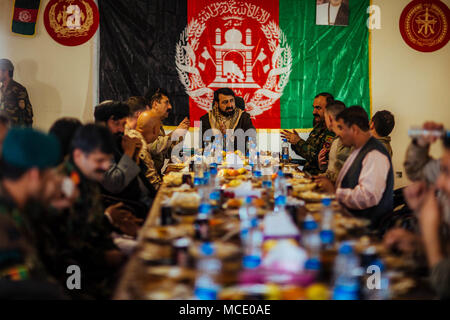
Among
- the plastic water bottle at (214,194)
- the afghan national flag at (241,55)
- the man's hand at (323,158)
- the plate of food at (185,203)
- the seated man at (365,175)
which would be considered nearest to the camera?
the plate of food at (185,203)

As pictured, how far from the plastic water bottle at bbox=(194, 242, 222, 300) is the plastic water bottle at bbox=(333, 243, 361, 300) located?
0.39m

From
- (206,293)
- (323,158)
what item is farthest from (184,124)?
(206,293)

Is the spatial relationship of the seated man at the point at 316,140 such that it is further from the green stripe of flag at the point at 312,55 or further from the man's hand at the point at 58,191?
the man's hand at the point at 58,191

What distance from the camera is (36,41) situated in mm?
6133

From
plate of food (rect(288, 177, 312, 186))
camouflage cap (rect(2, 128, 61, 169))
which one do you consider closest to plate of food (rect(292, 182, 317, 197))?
plate of food (rect(288, 177, 312, 186))

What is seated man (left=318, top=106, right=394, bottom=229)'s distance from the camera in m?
2.96

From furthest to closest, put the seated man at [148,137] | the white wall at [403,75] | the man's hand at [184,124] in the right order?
1. the white wall at [403,75]
2. the man's hand at [184,124]
3. the seated man at [148,137]

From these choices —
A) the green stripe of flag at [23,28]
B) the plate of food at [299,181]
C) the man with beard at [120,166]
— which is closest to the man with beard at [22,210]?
the man with beard at [120,166]

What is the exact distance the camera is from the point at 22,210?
1522mm

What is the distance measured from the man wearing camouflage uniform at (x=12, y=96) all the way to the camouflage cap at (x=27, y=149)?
436 cm

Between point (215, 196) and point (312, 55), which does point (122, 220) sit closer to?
point (215, 196)

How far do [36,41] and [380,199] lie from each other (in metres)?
5.11

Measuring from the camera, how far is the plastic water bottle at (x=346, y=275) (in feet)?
4.76

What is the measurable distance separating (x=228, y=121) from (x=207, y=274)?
15.4 feet
